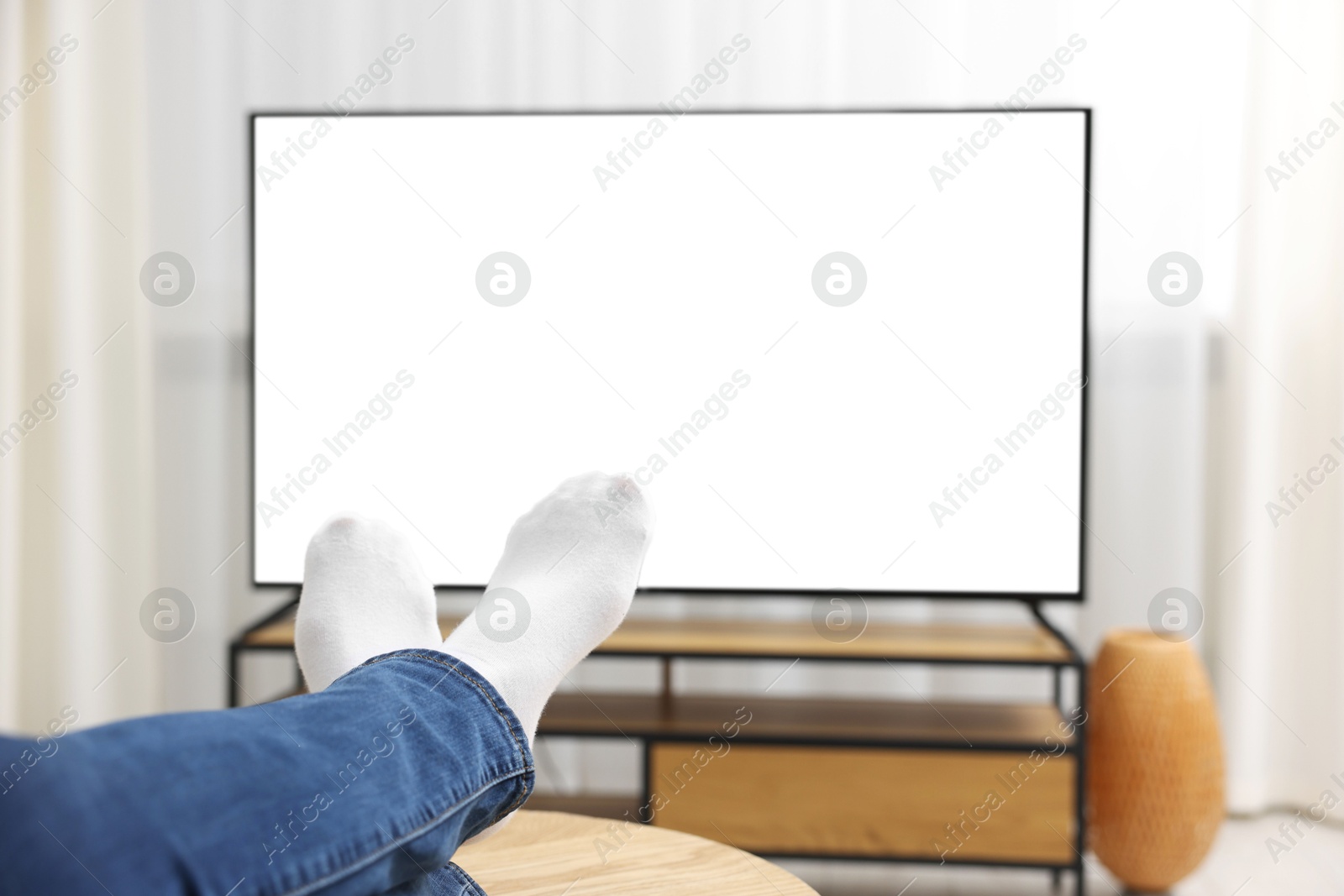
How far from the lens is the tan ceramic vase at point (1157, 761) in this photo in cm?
120

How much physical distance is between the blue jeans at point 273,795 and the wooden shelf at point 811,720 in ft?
1.93

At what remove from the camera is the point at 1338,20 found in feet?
4.70

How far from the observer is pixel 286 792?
0.48 m

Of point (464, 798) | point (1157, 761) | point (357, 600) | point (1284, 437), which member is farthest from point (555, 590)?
point (1284, 437)

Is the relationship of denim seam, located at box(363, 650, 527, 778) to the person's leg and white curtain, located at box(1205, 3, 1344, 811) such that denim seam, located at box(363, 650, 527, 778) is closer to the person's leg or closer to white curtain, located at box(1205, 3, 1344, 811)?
the person's leg

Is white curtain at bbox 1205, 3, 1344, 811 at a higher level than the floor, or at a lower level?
higher

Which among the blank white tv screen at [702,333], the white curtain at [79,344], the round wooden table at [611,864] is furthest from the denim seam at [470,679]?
the white curtain at [79,344]

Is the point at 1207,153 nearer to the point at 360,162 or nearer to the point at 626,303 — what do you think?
the point at 626,303

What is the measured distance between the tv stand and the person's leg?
0.54 metres

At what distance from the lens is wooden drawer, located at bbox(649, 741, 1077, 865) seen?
3.81 feet

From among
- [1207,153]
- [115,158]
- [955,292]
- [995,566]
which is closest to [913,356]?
[955,292]

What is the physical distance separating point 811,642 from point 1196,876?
2.34ft

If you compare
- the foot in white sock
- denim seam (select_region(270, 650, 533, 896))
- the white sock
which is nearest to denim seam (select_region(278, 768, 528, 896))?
denim seam (select_region(270, 650, 533, 896))

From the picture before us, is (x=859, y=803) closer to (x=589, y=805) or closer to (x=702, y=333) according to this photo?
(x=589, y=805)
